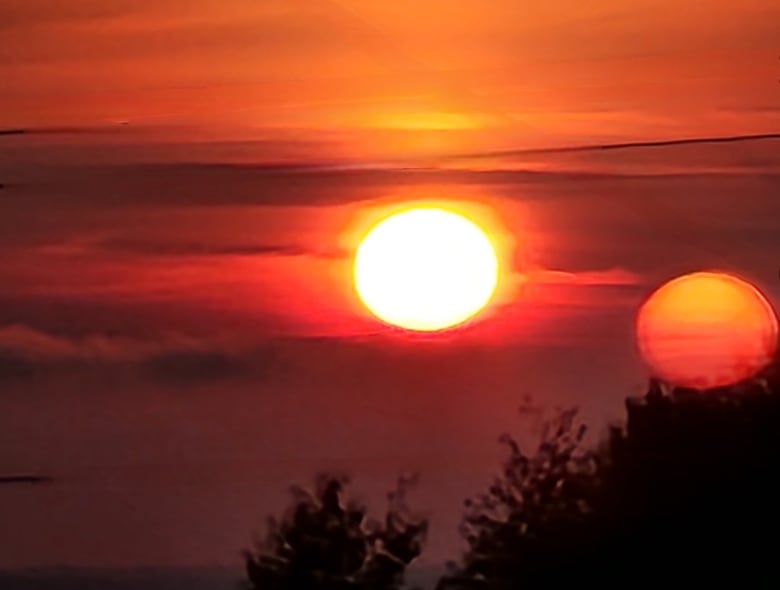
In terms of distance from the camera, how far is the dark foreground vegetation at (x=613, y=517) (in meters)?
9.83

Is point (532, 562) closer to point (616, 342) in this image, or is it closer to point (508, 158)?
point (616, 342)

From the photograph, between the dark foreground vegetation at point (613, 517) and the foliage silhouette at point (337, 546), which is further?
the foliage silhouette at point (337, 546)

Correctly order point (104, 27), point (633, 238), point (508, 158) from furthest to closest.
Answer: point (633, 238) → point (508, 158) → point (104, 27)

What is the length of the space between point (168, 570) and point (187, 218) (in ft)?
5.04

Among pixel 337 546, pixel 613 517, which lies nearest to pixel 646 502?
pixel 613 517

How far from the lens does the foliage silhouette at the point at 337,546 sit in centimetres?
1044

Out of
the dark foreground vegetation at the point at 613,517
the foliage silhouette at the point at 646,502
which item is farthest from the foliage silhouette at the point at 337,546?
the foliage silhouette at the point at 646,502

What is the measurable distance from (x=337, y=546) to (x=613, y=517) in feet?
4.19

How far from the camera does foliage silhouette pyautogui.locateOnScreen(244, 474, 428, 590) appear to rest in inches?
411

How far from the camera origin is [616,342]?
34.3 feet

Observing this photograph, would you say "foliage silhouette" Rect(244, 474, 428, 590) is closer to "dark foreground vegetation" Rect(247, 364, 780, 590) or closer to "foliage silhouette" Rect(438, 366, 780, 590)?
"dark foreground vegetation" Rect(247, 364, 780, 590)

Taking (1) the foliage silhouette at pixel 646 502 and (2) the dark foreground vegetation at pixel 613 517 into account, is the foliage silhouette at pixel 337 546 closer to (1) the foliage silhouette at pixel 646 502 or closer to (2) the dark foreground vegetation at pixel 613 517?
(2) the dark foreground vegetation at pixel 613 517

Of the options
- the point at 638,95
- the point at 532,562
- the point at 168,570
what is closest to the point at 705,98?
the point at 638,95

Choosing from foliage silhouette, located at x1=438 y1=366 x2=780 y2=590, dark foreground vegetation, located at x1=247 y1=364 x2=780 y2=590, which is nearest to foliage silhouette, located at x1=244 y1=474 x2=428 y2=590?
dark foreground vegetation, located at x1=247 y1=364 x2=780 y2=590
